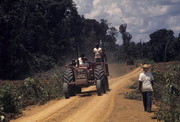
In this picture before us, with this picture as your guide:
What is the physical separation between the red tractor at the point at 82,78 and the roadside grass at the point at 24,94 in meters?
1.38

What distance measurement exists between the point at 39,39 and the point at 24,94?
2923cm

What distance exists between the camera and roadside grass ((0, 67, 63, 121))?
44.8 feet

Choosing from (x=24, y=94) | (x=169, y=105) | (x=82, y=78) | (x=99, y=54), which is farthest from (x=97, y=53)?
(x=169, y=105)

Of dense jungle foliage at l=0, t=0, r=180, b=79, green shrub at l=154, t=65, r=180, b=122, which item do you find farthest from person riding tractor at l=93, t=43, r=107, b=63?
dense jungle foliage at l=0, t=0, r=180, b=79

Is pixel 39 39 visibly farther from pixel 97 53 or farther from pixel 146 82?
pixel 146 82

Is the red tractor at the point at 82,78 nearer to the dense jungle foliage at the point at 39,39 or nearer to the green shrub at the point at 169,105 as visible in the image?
the green shrub at the point at 169,105

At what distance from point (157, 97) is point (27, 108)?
6667 mm

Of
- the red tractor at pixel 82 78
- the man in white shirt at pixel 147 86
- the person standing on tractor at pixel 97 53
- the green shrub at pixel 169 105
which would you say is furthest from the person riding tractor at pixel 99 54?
the man in white shirt at pixel 147 86

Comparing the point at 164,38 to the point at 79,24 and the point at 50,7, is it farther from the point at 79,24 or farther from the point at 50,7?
the point at 50,7

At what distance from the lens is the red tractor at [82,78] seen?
1706 centimetres

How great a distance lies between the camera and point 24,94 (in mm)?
17125

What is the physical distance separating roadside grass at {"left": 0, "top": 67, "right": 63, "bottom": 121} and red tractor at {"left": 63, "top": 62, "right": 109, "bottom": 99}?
1.38m

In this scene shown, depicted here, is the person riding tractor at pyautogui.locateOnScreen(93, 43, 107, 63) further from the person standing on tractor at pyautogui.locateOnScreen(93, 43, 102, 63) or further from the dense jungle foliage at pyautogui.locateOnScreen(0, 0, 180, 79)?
the dense jungle foliage at pyautogui.locateOnScreen(0, 0, 180, 79)

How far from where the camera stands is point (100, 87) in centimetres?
1664
